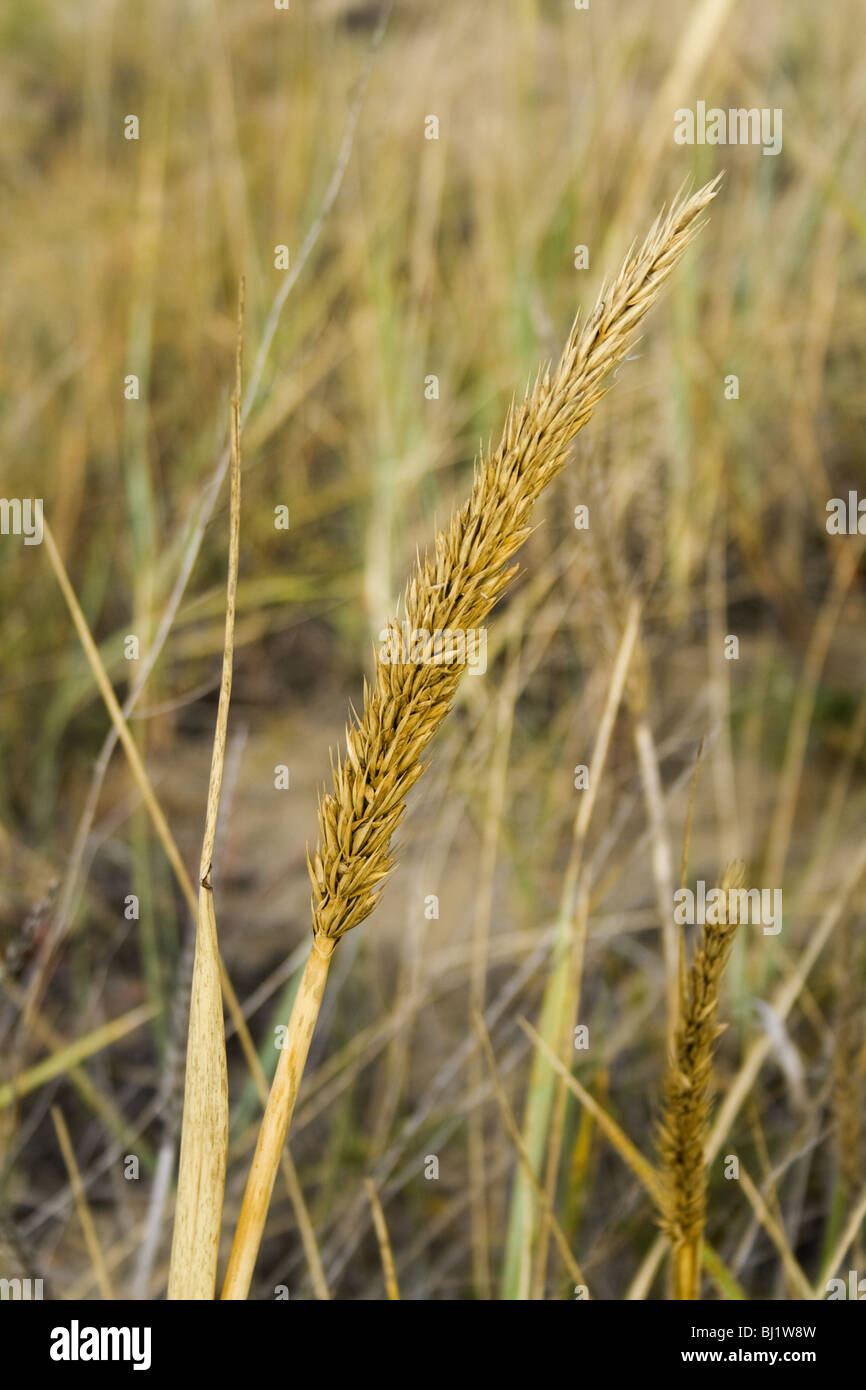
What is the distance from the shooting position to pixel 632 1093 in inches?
37.9

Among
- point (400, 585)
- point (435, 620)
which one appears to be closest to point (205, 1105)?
point (435, 620)

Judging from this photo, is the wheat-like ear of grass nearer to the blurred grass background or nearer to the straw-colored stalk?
the straw-colored stalk

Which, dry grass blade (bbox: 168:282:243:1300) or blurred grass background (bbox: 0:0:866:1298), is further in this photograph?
blurred grass background (bbox: 0:0:866:1298)

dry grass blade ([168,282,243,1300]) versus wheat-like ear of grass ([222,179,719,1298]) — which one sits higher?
wheat-like ear of grass ([222,179,719,1298])

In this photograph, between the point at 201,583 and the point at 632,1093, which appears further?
the point at 201,583

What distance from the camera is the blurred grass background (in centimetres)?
86

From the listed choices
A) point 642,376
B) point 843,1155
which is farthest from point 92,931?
point 642,376

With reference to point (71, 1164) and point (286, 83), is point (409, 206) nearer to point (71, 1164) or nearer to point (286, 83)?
point (286, 83)

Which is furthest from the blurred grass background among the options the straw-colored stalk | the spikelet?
the spikelet

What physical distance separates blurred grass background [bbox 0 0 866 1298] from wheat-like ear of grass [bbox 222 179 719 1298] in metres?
0.28

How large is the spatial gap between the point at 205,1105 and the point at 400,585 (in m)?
1.07

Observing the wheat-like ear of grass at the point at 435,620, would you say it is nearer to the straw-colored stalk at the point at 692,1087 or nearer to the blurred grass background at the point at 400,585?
the straw-colored stalk at the point at 692,1087

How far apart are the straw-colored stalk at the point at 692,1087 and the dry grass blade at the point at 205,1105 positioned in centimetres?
16
